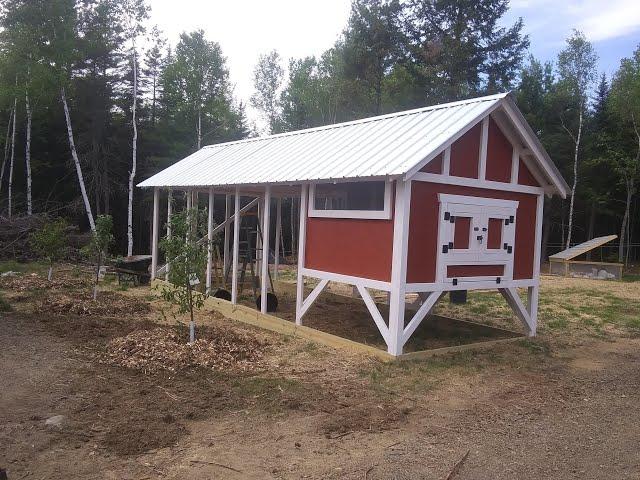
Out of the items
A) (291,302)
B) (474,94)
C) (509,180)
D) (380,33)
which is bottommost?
(291,302)

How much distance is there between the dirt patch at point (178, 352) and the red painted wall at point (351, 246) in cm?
162

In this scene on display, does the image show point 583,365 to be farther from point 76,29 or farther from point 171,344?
point 76,29

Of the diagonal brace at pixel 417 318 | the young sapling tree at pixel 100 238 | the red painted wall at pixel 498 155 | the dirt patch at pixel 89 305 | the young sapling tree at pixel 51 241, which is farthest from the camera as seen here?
the young sapling tree at pixel 51 241

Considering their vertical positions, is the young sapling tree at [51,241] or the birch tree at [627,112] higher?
the birch tree at [627,112]

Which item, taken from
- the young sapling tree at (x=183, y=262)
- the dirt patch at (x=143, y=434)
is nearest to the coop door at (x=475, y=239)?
the young sapling tree at (x=183, y=262)

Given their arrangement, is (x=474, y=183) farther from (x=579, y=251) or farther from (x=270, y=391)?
(x=579, y=251)

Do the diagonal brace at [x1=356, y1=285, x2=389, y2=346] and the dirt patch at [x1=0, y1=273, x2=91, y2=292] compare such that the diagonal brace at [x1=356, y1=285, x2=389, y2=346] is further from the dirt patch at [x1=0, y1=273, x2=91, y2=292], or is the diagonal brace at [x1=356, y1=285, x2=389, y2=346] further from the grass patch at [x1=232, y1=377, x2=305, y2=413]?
the dirt patch at [x1=0, y1=273, x2=91, y2=292]

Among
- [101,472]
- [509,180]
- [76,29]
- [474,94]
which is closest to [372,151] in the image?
[509,180]

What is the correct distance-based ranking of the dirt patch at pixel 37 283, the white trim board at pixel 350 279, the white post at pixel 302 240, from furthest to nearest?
1. the dirt patch at pixel 37 283
2. the white post at pixel 302 240
3. the white trim board at pixel 350 279

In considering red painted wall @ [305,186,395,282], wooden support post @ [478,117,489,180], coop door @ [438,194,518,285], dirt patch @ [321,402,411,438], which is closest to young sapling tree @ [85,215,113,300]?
red painted wall @ [305,186,395,282]

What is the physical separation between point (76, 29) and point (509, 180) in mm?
19945

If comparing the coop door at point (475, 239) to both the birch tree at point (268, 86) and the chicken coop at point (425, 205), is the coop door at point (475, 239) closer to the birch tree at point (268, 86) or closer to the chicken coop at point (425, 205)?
the chicken coop at point (425, 205)

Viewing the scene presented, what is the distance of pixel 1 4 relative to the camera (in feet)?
68.6

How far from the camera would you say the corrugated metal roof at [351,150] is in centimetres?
750
